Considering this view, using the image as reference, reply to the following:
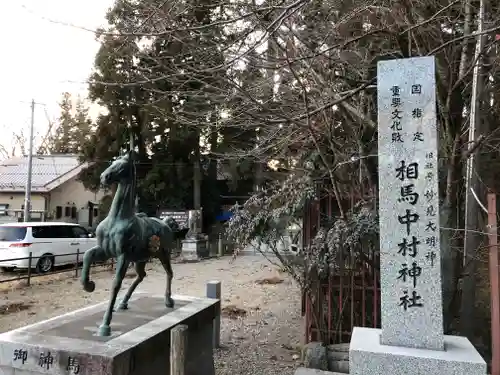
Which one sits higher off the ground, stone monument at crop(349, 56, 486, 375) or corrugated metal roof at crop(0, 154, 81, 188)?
corrugated metal roof at crop(0, 154, 81, 188)

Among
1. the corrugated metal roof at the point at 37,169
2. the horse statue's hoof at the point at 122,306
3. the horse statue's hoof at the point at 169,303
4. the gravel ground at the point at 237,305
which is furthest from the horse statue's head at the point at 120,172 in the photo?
the corrugated metal roof at the point at 37,169

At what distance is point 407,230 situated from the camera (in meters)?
3.45

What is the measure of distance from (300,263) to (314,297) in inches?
20.3

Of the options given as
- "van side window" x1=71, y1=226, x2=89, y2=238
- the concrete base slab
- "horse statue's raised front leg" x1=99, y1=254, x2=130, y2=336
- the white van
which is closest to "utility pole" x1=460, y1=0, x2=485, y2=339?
the concrete base slab

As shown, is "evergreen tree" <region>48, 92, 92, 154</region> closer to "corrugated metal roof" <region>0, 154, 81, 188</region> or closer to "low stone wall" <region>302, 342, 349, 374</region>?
"corrugated metal roof" <region>0, 154, 81, 188</region>

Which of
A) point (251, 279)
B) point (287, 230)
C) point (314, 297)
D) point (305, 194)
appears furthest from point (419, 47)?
point (251, 279)

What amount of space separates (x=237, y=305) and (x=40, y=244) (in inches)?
275

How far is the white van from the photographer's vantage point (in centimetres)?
1137

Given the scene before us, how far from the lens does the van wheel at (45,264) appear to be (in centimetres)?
1191

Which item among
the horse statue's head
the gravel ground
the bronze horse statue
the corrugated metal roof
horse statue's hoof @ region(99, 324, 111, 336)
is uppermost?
the corrugated metal roof

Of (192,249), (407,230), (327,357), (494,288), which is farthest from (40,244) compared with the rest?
(494,288)

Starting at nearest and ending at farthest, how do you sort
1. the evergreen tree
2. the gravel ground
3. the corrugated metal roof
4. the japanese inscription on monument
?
the japanese inscription on monument → the gravel ground → the corrugated metal roof → the evergreen tree

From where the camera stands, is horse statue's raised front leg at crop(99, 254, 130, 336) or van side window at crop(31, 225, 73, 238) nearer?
horse statue's raised front leg at crop(99, 254, 130, 336)

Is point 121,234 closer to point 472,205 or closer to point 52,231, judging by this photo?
point 472,205
